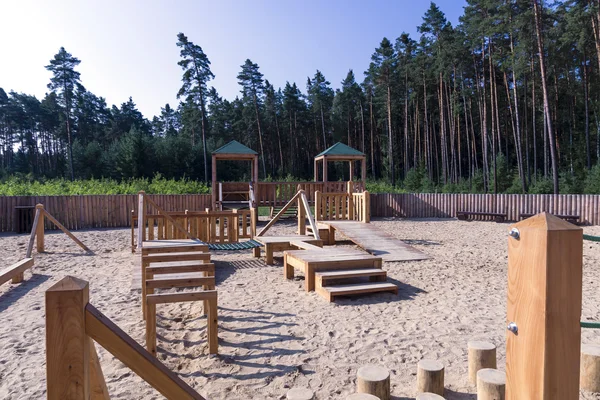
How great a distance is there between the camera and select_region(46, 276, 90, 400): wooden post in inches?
52.2

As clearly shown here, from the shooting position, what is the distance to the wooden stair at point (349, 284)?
19.6ft

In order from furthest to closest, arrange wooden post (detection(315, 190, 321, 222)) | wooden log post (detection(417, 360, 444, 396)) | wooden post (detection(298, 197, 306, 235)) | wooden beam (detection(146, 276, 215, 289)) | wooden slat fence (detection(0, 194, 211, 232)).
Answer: wooden slat fence (detection(0, 194, 211, 232)), wooden post (detection(315, 190, 321, 222)), wooden post (detection(298, 197, 306, 235)), wooden beam (detection(146, 276, 215, 289)), wooden log post (detection(417, 360, 444, 396))

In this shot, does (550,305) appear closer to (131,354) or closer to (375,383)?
(131,354)

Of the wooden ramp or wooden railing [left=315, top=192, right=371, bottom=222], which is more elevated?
wooden railing [left=315, top=192, right=371, bottom=222]

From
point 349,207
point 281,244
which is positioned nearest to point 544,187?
point 349,207

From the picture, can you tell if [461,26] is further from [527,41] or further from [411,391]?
[411,391]

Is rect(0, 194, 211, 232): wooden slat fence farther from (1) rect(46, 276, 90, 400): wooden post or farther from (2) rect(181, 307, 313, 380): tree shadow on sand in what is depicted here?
(1) rect(46, 276, 90, 400): wooden post

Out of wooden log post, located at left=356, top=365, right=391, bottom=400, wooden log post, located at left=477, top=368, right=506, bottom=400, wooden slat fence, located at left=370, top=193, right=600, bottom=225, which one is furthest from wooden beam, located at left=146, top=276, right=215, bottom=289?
wooden slat fence, located at left=370, top=193, right=600, bottom=225

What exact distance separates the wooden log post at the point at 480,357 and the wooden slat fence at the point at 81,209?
52.3ft

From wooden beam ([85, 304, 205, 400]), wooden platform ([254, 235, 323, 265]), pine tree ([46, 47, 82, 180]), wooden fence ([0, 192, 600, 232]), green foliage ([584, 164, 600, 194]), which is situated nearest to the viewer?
wooden beam ([85, 304, 205, 400])

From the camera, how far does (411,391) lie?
10.7 feet

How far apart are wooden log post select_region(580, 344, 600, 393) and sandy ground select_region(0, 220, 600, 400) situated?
92 mm

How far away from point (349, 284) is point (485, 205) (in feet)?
48.4

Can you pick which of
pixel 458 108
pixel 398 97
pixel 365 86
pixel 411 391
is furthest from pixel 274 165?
pixel 411 391
